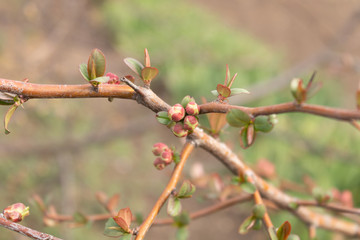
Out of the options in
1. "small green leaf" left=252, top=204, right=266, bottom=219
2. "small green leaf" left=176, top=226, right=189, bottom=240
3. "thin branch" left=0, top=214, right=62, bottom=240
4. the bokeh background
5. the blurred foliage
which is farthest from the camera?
the blurred foliage

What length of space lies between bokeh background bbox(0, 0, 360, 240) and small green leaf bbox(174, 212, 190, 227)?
437 millimetres

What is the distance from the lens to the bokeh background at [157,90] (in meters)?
1.66

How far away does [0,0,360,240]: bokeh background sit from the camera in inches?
65.4

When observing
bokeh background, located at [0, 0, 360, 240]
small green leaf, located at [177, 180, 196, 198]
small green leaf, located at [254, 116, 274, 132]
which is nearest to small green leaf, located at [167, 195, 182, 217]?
small green leaf, located at [177, 180, 196, 198]

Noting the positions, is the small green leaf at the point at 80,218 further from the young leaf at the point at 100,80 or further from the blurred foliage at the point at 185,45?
the blurred foliage at the point at 185,45

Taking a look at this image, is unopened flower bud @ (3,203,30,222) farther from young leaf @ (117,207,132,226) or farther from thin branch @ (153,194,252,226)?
thin branch @ (153,194,252,226)

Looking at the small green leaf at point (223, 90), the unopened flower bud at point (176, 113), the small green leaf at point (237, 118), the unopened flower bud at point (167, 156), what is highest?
the small green leaf at point (223, 90)

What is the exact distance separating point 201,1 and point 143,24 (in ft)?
4.37

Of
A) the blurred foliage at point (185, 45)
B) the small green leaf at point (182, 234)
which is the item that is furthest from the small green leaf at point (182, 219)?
the blurred foliage at point (185, 45)

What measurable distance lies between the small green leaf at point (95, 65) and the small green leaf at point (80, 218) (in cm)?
27

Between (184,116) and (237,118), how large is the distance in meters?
0.05

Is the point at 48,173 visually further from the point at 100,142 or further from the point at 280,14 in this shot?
the point at 280,14

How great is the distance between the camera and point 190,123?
32 cm

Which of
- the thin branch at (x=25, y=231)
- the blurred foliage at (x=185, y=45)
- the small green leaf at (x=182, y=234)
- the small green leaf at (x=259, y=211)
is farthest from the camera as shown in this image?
the blurred foliage at (x=185, y=45)
